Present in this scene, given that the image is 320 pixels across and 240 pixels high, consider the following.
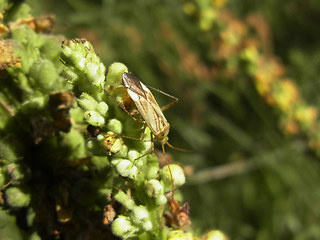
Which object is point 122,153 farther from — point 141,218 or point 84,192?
point 84,192

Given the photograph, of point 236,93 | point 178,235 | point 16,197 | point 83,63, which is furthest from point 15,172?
point 236,93

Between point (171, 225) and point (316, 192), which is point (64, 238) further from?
point (316, 192)

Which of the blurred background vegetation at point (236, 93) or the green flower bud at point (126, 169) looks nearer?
the green flower bud at point (126, 169)

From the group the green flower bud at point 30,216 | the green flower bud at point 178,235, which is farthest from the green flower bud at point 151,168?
the green flower bud at point 30,216

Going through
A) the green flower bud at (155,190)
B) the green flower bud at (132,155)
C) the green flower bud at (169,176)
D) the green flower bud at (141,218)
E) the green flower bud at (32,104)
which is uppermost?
the green flower bud at (32,104)

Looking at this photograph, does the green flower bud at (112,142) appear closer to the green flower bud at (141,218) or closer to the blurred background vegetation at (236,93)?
the green flower bud at (141,218)
